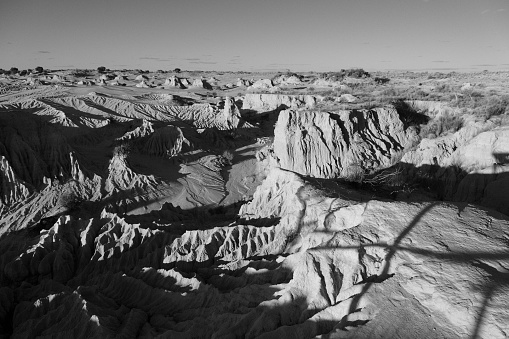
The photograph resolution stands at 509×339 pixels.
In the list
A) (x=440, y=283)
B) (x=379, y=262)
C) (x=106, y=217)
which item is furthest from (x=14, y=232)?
(x=440, y=283)

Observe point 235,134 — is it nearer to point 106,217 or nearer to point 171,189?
point 171,189

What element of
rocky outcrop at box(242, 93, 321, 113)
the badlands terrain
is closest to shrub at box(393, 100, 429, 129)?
the badlands terrain

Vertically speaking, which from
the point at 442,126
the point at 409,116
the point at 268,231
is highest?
the point at 409,116

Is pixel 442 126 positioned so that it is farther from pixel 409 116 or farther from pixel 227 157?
pixel 227 157

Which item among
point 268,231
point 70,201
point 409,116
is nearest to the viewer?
point 268,231

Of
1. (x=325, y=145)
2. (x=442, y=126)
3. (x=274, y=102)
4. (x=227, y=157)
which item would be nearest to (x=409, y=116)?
(x=442, y=126)

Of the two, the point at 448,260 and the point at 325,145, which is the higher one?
the point at 448,260

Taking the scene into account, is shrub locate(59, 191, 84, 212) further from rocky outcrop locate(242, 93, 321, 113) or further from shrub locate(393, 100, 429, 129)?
rocky outcrop locate(242, 93, 321, 113)
